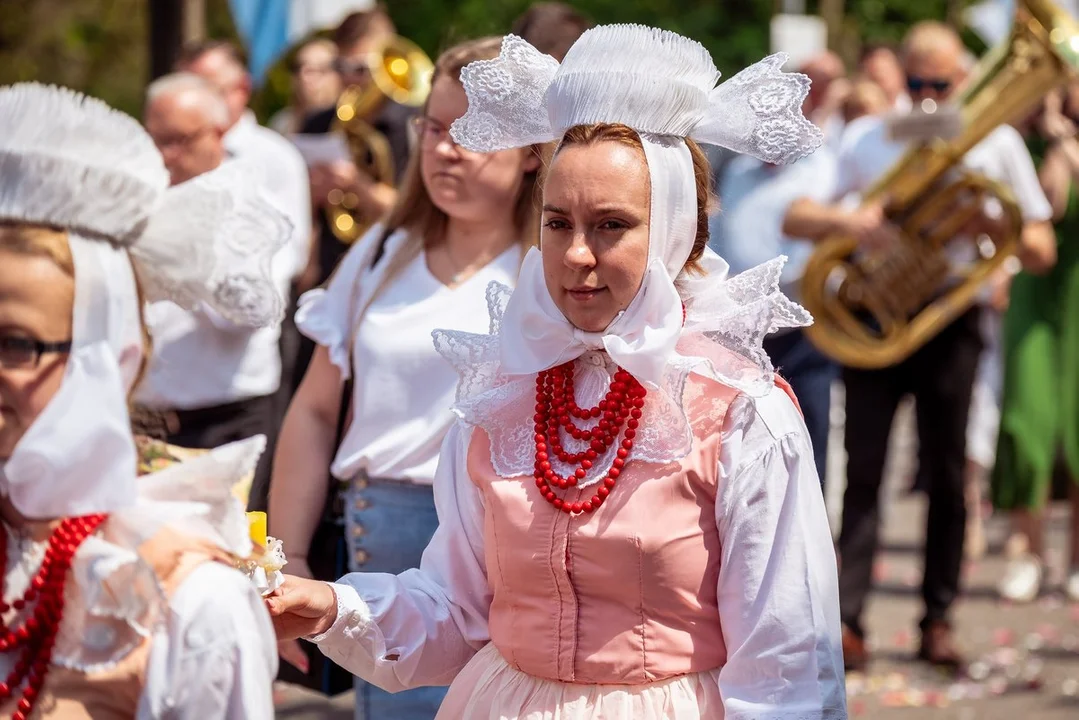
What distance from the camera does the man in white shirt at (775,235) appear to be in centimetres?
663

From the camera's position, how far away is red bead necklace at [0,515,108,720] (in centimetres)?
233

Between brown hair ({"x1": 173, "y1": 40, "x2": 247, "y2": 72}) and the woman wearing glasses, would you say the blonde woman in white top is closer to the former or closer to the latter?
the woman wearing glasses

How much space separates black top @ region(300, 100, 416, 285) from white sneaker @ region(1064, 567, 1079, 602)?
3.59m

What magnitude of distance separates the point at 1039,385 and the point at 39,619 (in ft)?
20.4

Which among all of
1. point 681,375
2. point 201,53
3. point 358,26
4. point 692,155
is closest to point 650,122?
point 692,155

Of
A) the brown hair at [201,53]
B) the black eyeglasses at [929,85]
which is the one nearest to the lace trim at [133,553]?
the black eyeglasses at [929,85]

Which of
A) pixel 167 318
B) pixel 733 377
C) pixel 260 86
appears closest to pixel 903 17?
pixel 260 86

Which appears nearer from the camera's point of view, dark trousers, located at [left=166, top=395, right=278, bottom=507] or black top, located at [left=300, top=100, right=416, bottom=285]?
dark trousers, located at [left=166, top=395, right=278, bottom=507]

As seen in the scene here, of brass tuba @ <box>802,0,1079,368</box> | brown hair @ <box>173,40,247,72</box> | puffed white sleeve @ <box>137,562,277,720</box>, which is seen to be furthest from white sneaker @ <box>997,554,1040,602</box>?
puffed white sleeve @ <box>137,562,277,720</box>

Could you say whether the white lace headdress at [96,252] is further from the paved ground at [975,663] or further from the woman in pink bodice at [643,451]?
the paved ground at [975,663]

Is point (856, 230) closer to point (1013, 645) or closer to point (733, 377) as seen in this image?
point (1013, 645)

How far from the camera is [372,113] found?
7355 mm

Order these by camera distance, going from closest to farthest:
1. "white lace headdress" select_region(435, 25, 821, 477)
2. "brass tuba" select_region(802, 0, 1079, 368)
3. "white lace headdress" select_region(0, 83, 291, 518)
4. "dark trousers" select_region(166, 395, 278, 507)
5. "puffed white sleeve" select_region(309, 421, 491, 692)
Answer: "white lace headdress" select_region(0, 83, 291, 518) → "white lace headdress" select_region(435, 25, 821, 477) → "puffed white sleeve" select_region(309, 421, 491, 692) → "dark trousers" select_region(166, 395, 278, 507) → "brass tuba" select_region(802, 0, 1079, 368)

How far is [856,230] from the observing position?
21.7ft
